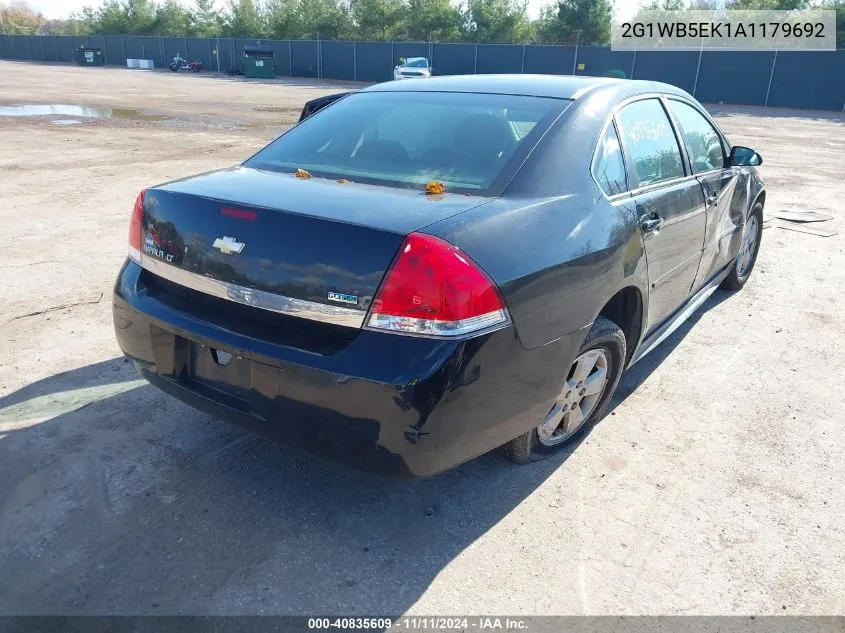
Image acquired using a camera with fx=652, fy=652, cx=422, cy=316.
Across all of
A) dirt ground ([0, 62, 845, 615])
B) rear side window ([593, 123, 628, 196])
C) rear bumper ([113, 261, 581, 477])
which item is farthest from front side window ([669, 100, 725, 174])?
rear bumper ([113, 261, 581, 477])

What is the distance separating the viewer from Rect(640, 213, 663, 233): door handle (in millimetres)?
2989

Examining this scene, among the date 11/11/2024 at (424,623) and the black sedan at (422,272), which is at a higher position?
the black sedan at (422,272)

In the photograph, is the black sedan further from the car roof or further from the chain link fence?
Answer: the chain link fence

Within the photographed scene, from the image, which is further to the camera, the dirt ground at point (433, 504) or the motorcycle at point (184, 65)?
the motorcycle at point (184, 65)

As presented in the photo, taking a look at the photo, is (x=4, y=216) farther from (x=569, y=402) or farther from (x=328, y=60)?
(x=328, y=60)

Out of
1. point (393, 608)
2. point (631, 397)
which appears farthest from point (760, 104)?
point (393, 608)

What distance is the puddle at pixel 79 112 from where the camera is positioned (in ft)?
55.3

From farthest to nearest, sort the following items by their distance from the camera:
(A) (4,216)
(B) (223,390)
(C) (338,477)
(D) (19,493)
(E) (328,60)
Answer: (E) (328,60)
(A) (4,216)
(C) (338,477)
(D) (19,493)
(B) (223,390)

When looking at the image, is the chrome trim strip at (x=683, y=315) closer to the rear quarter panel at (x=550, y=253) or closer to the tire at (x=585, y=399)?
the tire at (x=585, y=399)

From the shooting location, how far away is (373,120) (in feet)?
10.6

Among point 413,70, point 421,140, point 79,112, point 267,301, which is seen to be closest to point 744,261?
point 421,140

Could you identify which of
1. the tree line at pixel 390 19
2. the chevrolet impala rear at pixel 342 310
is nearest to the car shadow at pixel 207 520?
the chevrolet impala rear at pixel 342 310

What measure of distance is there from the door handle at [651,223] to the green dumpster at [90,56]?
6665 cm

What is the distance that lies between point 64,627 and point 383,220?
64.9 inches
